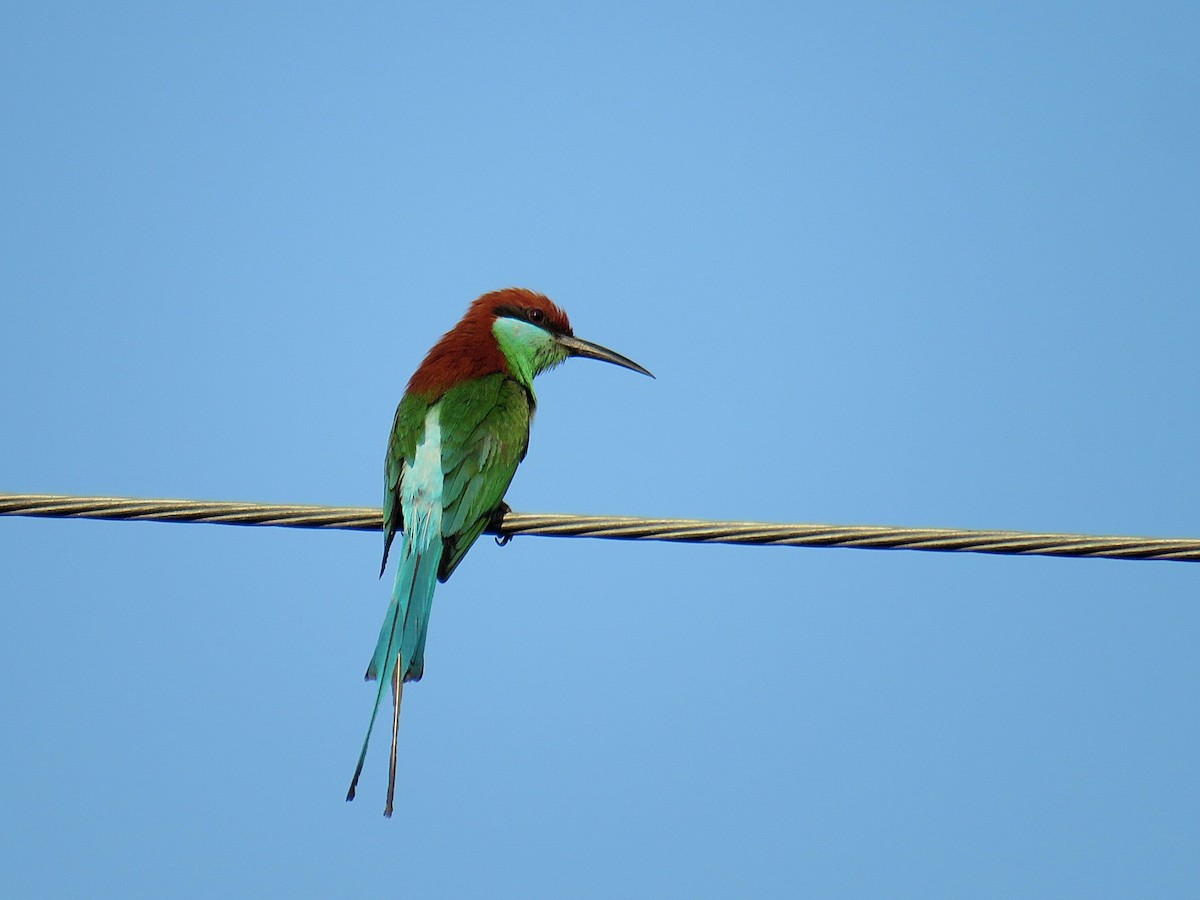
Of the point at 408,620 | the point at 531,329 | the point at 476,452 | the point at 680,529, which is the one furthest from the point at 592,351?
the point at 680,529

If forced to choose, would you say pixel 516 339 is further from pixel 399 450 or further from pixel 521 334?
pixel 399 450

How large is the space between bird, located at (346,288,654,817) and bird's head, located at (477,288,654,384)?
21 cm

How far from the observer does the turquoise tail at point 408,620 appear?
362 centimetres

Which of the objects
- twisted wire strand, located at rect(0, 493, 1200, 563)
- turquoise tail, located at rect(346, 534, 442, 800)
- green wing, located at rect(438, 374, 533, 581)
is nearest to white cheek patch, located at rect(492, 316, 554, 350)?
green wing, located at rect(438, 374, 533, 581)

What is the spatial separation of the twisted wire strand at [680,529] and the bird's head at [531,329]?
2.49m

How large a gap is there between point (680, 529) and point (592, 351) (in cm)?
306

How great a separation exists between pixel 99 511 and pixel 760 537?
65.0 inches

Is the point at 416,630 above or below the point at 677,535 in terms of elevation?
below

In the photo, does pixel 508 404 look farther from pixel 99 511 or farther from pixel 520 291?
pixel 99 511

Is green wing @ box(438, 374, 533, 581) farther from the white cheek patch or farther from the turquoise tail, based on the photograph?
the white cheek patch

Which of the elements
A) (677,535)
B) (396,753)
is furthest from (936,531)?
(396,753)

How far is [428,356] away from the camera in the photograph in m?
5.11

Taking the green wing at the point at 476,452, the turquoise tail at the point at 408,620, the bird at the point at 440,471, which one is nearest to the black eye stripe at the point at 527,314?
the bird at the point at 440,471

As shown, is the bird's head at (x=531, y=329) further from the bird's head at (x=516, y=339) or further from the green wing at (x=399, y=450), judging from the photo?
the green wing at (x=399, y=450)
